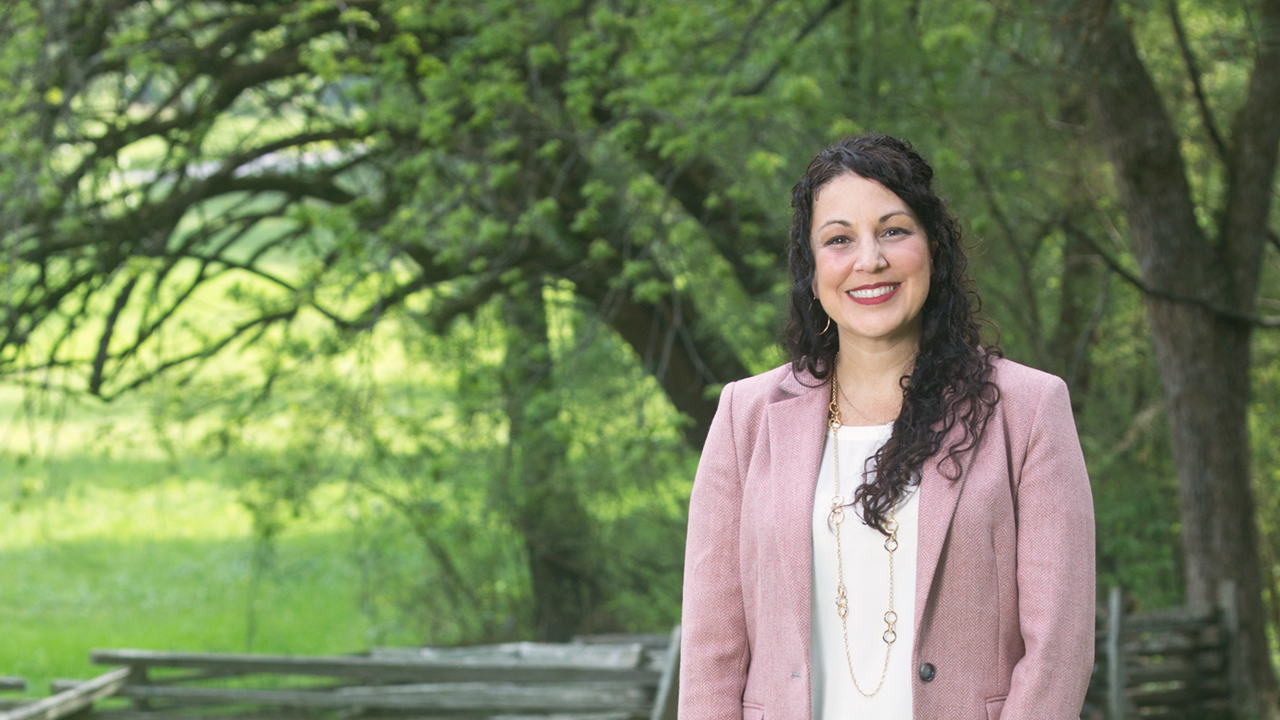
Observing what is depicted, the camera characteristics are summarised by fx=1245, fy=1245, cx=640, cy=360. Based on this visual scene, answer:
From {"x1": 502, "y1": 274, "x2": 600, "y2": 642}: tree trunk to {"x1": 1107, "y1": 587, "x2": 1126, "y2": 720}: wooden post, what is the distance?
3154 mm

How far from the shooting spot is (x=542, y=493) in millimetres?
8906

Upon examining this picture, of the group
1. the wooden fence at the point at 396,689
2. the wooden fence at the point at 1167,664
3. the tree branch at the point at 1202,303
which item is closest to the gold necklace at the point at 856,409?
the wooden fence at the point at 396,689

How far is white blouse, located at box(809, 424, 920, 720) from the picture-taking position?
1.71 m

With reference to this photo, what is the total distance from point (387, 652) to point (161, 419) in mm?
1783

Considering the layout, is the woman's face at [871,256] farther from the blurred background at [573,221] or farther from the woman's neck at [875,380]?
the blurred background at [573,221]

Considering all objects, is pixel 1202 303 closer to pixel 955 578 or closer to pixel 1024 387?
pixel 1024 387

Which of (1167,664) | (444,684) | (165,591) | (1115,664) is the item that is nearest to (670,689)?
(444,684)

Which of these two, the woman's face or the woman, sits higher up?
the woman's face

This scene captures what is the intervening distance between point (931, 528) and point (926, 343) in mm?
289

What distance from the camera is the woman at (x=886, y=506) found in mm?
1662

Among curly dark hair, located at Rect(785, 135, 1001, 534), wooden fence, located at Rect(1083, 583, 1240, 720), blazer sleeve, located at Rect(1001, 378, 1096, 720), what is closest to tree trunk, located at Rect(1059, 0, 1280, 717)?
wooden fence, located at Rect(1083, 583, 1240, 720)

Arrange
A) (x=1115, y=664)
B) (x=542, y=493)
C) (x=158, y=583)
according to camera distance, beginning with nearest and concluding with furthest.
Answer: (x=1115, y=664) < (x=542, y=493) < (x=158, y=583)

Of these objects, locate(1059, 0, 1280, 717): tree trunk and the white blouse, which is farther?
locate(1059, 0, 1280, 717): tree trunk

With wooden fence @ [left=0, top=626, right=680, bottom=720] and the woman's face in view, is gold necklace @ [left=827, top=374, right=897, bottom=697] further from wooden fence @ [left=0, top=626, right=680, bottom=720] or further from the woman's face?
wooden fence @ [left=0, top=626, right=680, bottom=720]
